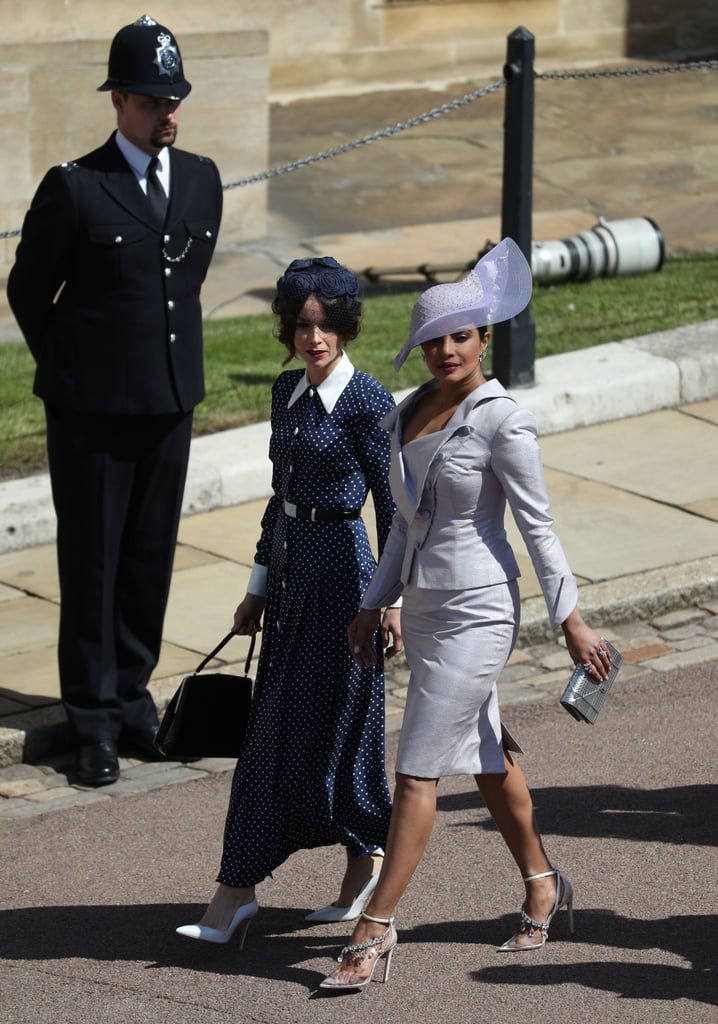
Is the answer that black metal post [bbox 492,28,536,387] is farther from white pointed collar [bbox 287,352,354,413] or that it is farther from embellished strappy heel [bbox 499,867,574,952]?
embellished strappy heel [bbox 499,867,574,952]

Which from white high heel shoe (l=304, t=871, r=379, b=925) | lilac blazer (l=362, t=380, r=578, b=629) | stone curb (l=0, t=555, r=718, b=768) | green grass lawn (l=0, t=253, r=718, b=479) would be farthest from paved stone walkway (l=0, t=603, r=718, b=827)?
green grass lawn (l=0, t=253, r=718, b=479)

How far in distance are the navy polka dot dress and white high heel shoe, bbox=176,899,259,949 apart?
8cm

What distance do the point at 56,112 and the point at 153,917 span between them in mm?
9536

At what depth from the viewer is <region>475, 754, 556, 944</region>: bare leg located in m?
4.70

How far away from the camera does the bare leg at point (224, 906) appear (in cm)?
484

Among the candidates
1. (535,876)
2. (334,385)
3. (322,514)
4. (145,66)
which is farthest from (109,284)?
(535,876)

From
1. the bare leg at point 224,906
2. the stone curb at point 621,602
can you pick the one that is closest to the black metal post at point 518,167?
the stone curb at point 621,602

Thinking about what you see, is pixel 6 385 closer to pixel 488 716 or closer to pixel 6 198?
pixel 6 198

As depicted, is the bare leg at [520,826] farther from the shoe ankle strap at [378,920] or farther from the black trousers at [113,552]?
the black trousers at [113,552]

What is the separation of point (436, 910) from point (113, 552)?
182 cm

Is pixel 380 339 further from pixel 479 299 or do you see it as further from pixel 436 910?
pixel 479 299

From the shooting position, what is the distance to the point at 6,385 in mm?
10141

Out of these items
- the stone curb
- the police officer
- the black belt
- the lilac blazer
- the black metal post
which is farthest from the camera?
the black metal post

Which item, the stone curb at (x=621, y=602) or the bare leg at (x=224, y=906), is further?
the stone curb at (x=621, y=602)
